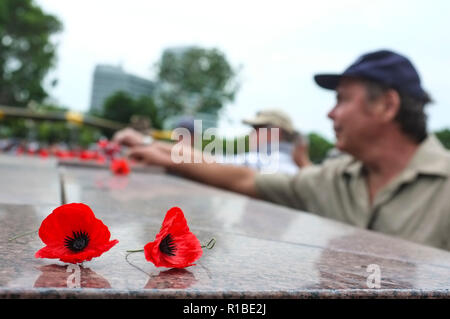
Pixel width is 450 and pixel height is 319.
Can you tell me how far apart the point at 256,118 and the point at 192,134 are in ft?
5.08

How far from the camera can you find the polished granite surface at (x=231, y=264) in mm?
669

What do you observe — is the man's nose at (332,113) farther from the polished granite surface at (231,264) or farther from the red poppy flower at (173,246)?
the red poppy flower at (173,246)

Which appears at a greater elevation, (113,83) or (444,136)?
(113,83)

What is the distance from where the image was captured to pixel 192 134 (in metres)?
7.12

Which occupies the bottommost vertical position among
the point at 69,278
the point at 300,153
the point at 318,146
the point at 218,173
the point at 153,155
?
the point at 318,146

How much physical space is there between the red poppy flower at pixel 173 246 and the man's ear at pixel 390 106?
88.6 inches

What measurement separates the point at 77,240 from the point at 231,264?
Result: 0.93 ft

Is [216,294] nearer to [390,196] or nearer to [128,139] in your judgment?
[390,196]

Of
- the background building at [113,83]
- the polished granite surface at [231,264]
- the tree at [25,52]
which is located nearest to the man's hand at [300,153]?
the polished granite surface at [231,264]

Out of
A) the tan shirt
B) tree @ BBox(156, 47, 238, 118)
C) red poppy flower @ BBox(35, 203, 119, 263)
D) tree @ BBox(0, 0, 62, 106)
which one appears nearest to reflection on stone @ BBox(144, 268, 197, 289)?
red poppy flower @ BBox(35, 203, 119, 263)

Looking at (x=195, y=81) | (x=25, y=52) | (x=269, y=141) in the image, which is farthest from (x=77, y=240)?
(x=195, y=81)

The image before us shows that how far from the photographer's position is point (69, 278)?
0.69 m

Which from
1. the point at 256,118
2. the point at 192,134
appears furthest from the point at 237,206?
the point at 192,134

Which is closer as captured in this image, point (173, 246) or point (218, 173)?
point (173, 246)
